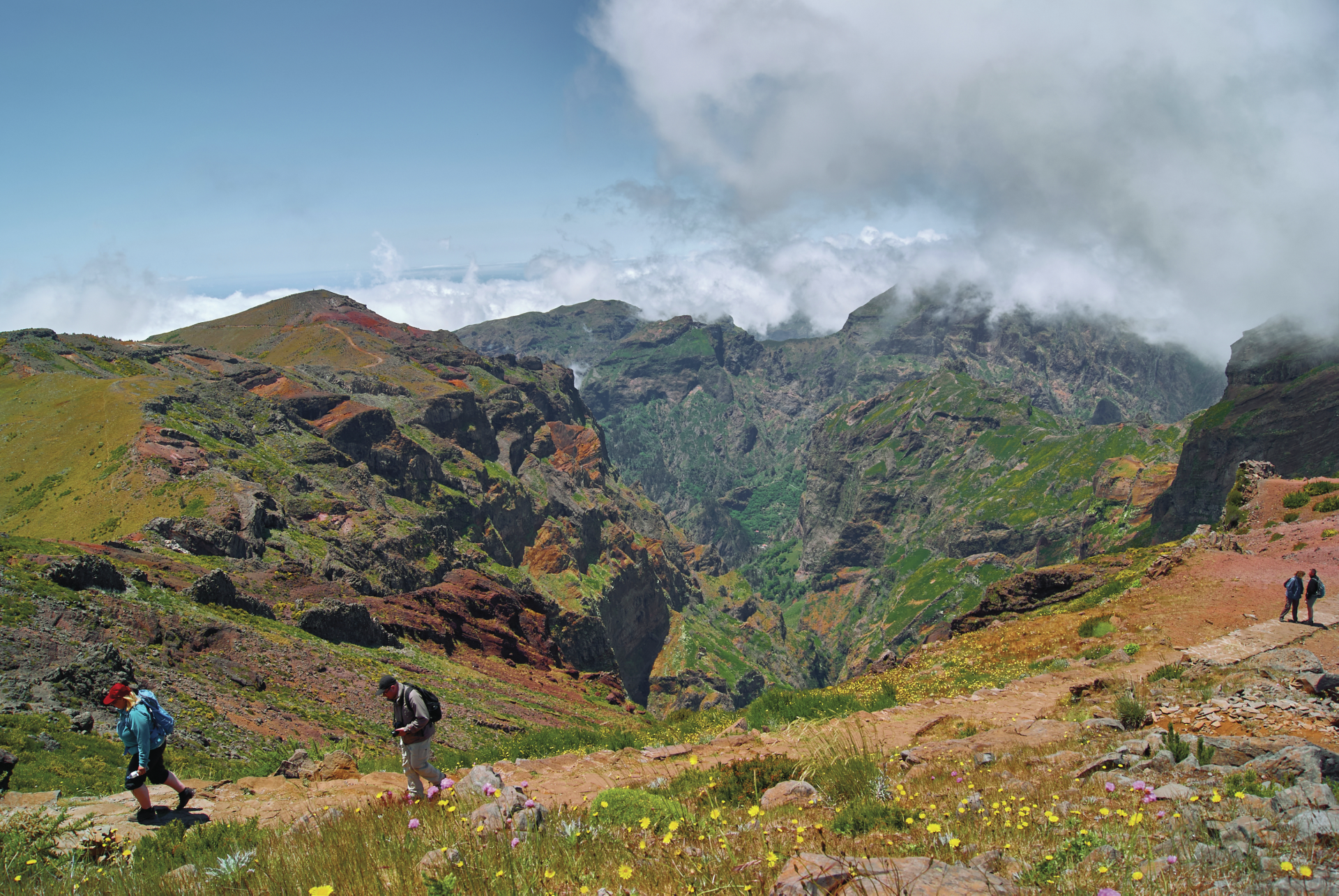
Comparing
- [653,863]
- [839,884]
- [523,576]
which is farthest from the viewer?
[523,576]

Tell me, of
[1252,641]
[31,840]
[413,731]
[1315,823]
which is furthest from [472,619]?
[1315,823]

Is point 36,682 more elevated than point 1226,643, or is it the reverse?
point 36,682

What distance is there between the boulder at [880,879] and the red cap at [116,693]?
1195 cm

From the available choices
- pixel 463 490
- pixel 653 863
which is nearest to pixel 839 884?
pixel 653 863

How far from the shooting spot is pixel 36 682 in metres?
19.2

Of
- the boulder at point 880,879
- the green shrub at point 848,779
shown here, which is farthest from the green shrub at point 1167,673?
the boulder at point 880,879

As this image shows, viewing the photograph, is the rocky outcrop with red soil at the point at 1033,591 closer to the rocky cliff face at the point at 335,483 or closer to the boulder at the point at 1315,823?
the rocky cliff face at the point at 335,483

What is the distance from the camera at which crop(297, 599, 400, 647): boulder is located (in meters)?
36.8

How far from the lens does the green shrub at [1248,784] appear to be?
6938 mm

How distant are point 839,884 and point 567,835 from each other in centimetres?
280

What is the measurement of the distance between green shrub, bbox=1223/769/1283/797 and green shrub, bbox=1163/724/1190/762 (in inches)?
46.2

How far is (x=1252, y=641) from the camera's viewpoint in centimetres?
1889

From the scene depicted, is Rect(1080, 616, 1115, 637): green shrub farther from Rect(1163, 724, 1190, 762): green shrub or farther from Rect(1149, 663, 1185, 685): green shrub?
Rect(1163, 724, 1190, 762): green shrub

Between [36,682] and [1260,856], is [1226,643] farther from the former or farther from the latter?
[36,682]
